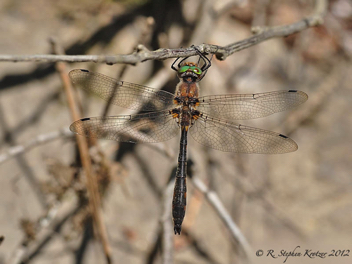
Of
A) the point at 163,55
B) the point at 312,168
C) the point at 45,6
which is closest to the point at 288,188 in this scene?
the point at 312,168

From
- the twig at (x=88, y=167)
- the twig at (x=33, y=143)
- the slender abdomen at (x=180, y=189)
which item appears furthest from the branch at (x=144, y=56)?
the twig at (x=33, y=143)

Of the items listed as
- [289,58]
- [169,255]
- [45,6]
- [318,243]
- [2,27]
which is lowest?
[169,255]

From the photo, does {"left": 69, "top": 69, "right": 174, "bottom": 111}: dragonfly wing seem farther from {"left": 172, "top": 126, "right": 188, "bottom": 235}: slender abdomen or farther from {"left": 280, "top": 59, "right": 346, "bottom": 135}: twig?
{"left": 280, "top": 59, "right": 346, "bottom": 135}: twig

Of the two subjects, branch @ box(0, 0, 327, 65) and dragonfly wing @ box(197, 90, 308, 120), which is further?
dragonfly wing @ box(197, 90, 308, 120)

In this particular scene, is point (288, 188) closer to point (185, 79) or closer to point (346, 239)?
point (346, 239)

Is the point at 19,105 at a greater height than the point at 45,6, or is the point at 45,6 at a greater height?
the point at 45,6

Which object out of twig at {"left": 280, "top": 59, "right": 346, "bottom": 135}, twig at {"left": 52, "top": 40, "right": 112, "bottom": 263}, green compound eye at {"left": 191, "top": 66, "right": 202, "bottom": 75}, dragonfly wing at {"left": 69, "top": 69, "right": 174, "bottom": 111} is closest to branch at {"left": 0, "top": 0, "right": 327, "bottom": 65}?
green compound eye at {"left": 191, "top": 66, "right": 202, "bottom": 75}

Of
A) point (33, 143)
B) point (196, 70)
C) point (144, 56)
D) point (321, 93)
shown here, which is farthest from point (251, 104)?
point (321, 93)

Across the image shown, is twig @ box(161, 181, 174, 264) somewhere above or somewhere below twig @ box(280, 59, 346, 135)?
below

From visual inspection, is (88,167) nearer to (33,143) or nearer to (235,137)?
(33,143)
